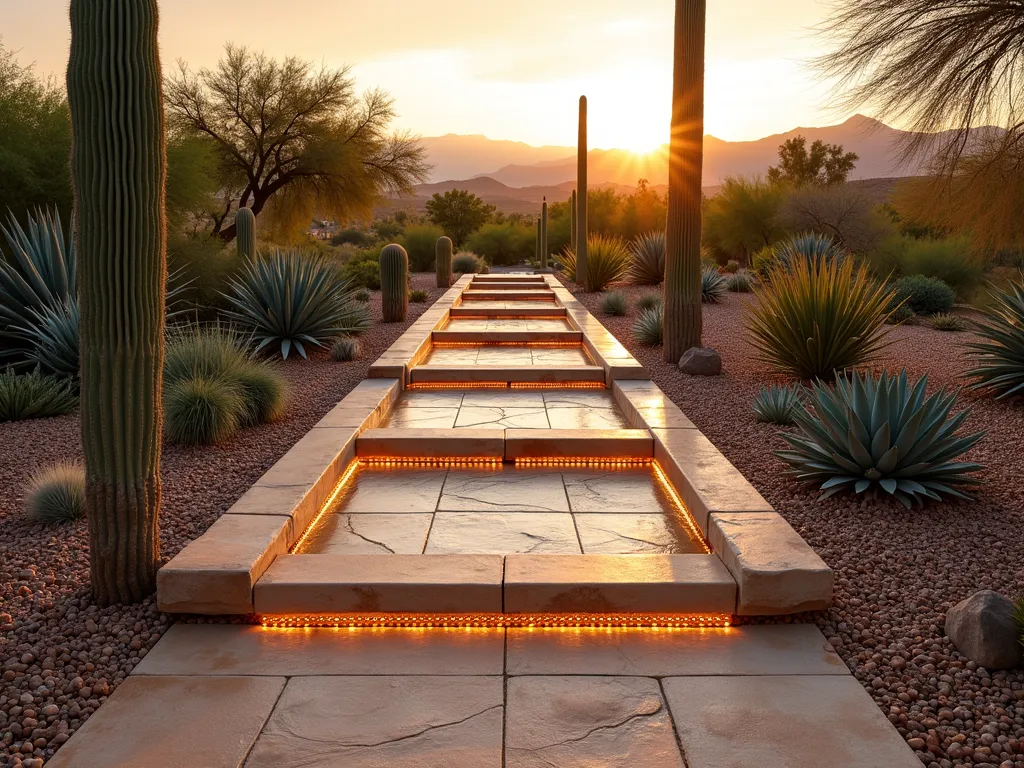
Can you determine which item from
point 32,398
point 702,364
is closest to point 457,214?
point 702,364

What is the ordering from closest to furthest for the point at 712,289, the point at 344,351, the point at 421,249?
the point at 344,351, the point at 712,289, the point at 421,249

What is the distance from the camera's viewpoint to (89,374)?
370cm

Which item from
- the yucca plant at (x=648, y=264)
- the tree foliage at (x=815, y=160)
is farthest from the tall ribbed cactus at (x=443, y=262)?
the tree foliage at (x=815, y=160)

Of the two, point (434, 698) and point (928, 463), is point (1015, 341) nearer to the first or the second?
point (928, 463)

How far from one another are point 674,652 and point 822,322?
6125 mm

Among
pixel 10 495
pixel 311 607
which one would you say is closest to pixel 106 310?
pixel 311 607

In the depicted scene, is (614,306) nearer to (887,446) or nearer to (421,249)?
(887,446)

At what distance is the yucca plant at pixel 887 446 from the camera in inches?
206

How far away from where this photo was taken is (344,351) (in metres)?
10.7

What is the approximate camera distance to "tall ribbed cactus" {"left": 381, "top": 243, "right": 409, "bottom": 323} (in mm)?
14171

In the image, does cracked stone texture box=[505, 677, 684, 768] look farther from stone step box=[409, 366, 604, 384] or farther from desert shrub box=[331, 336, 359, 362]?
desert shrub box=[331, 336, 359, 362]

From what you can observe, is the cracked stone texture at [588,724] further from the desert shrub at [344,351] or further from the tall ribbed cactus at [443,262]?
the tall ribbed cactus at [443,262]

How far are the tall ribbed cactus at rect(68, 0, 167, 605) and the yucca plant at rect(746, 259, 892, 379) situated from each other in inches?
265

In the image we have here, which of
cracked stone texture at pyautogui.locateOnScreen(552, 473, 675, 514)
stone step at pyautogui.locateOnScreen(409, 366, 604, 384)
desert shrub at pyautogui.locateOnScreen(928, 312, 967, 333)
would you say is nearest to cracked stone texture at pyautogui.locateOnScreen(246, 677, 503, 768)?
cracked stone texture at pyautogui.locateOnScreen(552, 473, 675, 514)
